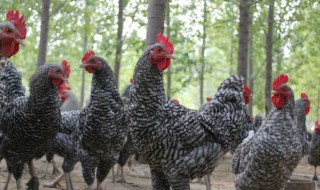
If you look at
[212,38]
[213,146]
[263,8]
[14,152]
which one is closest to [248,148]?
[213,146]

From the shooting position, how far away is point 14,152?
5988mm

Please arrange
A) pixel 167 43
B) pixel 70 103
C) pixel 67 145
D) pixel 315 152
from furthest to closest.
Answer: pixel 70 103 → pixel 315 152 → pixel 67 145 → pixel 167 43

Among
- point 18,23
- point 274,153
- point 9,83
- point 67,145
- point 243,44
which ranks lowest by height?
point 67,145

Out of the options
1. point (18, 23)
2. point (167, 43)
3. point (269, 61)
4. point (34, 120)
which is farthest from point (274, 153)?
point (269, 61)

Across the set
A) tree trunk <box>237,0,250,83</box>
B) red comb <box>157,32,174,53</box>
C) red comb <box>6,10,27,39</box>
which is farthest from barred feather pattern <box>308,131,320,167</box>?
red comb <box>6,10,27,39</box>

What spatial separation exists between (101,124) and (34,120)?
3.16ft

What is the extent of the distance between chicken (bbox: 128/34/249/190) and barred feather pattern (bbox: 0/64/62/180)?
1491 mm

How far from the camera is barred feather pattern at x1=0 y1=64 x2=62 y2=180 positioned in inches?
229

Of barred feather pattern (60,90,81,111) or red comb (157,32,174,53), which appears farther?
barred feather pattern (60,90,81,111)

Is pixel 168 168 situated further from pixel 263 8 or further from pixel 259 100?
pixel 259 100

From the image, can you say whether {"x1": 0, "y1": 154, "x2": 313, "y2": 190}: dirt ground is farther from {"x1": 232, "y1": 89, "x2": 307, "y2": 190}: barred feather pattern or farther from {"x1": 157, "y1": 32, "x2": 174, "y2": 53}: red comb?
{"x1": 157, "y1": 32, "x2": 174, "y2": 53}: red comb

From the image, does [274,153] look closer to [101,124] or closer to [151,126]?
[151,126]

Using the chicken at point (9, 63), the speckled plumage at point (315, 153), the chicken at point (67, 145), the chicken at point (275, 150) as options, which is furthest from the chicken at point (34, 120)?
the speckled plumage at point (315, 153)

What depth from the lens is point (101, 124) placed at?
6.25 m
